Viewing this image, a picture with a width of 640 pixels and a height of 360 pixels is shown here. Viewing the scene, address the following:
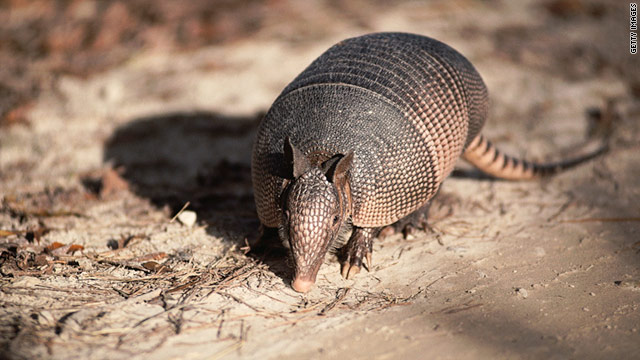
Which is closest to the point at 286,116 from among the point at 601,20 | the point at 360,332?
the point at 360,332

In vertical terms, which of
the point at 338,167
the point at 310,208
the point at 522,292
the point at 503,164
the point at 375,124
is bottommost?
the point at 522,292

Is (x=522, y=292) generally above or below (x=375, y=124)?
below

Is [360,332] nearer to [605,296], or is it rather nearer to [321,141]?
[321,141]

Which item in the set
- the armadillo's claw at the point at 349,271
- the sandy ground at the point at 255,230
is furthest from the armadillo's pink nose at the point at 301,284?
the armadillo's claw at the point at 349,271

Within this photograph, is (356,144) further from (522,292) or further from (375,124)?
(522,292)

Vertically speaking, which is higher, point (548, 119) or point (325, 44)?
point (325, 44)

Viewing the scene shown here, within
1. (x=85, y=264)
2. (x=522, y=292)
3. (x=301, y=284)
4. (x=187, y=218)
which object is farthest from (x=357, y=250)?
(x=85, y=264)
